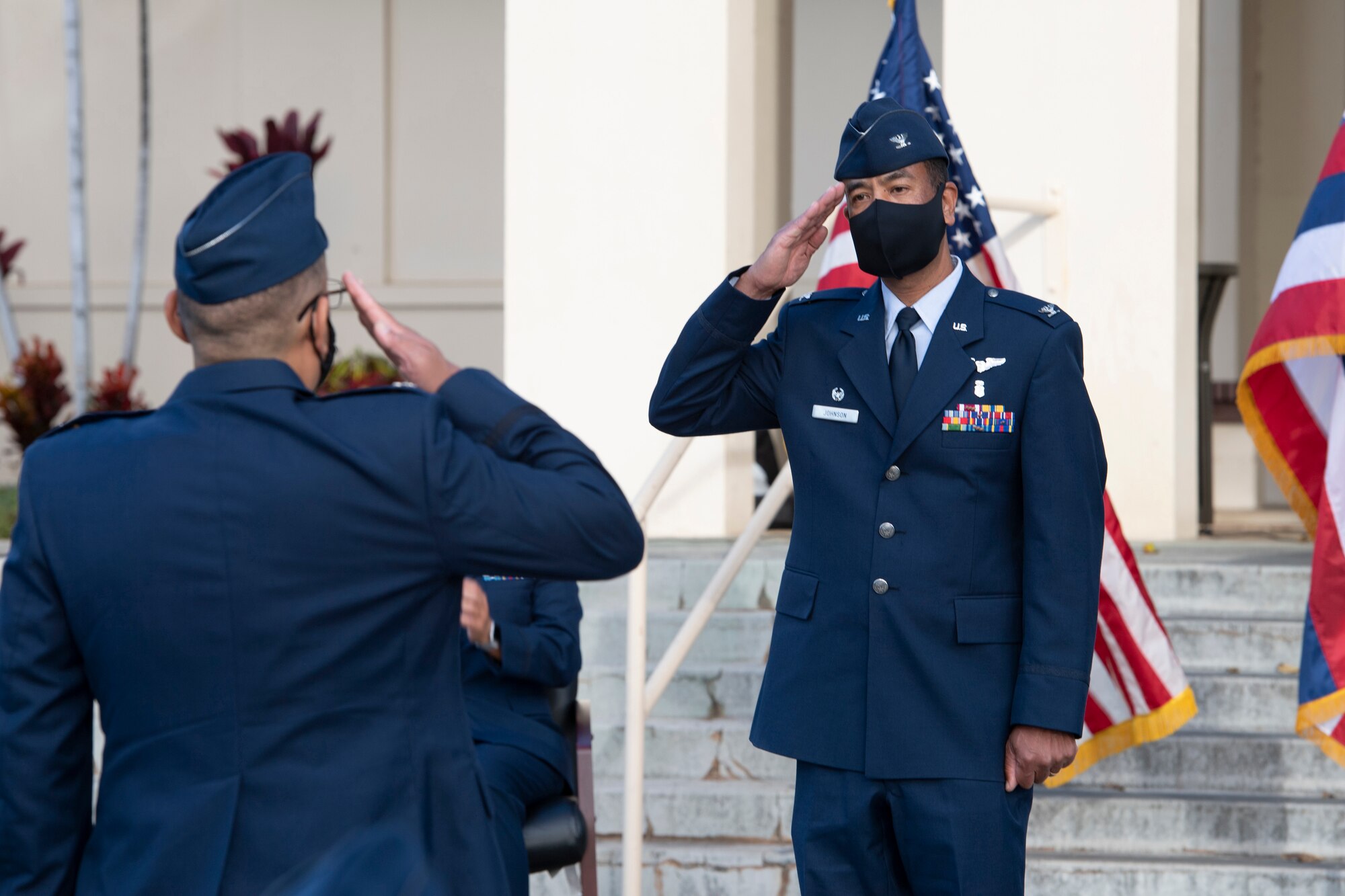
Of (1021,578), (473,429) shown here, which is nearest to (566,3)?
(1021,578)

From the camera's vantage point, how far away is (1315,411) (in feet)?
11.6

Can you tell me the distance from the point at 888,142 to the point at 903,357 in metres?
0.35

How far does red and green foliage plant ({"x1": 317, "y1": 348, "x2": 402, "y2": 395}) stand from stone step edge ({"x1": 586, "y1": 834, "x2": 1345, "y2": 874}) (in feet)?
11.4

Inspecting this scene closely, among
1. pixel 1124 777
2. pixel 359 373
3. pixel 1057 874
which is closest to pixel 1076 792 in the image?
pixel 1124 777

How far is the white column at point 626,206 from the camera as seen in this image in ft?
19.0

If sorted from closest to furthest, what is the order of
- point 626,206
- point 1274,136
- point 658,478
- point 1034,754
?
point 1034,754
point 658,478
point 626,206
point 1274,136

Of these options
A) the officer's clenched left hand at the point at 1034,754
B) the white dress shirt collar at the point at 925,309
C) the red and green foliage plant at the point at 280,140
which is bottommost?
the officer's clenched left hand at the point at 1034,754

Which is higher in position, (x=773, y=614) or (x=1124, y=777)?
(x=773, y=614)

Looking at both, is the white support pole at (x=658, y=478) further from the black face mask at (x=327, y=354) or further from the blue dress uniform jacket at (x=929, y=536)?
the black face mask at (x=327, y=354)

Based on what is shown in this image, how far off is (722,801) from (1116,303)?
2556 mm

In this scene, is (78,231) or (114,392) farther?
(78,231)

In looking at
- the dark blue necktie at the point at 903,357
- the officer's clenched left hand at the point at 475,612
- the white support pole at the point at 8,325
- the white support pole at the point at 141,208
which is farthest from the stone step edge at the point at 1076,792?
the white support pole at the point at 8,325

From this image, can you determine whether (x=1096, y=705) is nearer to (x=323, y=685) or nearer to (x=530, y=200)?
(x=323, y=685)

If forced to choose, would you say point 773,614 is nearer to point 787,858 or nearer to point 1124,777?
point 787,858
